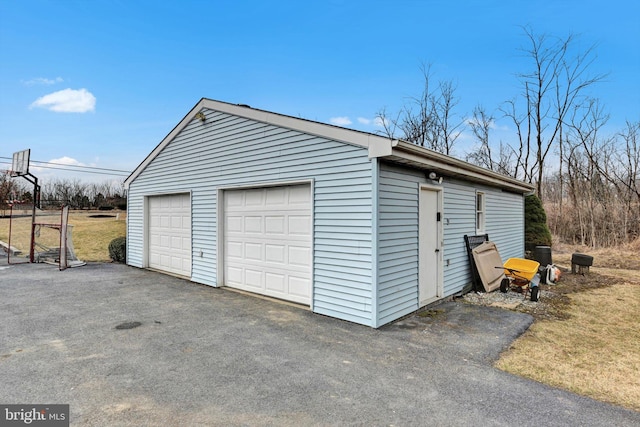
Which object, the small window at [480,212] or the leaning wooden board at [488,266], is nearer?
the leaning wooden board at [488,266]

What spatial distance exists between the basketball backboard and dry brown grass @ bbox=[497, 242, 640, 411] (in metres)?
13.7

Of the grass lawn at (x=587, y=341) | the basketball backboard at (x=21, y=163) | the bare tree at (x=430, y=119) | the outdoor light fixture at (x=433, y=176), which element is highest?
the bare tree at (x=430, y=119)

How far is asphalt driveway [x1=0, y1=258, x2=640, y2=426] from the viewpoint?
257 cm

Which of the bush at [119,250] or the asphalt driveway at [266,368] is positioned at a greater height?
the bush at [119,250]

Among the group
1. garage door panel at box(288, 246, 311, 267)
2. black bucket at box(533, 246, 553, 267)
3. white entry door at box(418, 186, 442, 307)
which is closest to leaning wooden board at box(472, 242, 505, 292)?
white entry door at box(418, 186, 442, 307)

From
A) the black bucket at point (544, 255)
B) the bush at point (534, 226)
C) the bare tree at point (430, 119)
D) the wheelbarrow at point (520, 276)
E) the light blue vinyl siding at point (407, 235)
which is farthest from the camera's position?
the bare tree at point (430, 119)

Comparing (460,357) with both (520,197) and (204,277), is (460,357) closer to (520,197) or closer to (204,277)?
(204,277)

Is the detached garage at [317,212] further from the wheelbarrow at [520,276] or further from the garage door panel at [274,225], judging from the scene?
the wheelbarrow at [520,276]

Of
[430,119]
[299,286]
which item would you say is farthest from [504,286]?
[430,119]

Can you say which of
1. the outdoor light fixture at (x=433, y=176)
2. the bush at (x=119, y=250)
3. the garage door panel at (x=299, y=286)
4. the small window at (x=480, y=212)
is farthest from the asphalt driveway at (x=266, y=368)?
the bush at (x=119, y=250)

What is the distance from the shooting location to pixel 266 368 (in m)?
3.35

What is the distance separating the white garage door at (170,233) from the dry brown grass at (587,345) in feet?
23.4

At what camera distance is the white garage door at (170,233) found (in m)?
8.16

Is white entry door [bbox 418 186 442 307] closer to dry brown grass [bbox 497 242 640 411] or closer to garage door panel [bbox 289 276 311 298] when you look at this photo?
dry brown grass [bbox 497 242 640 411]
